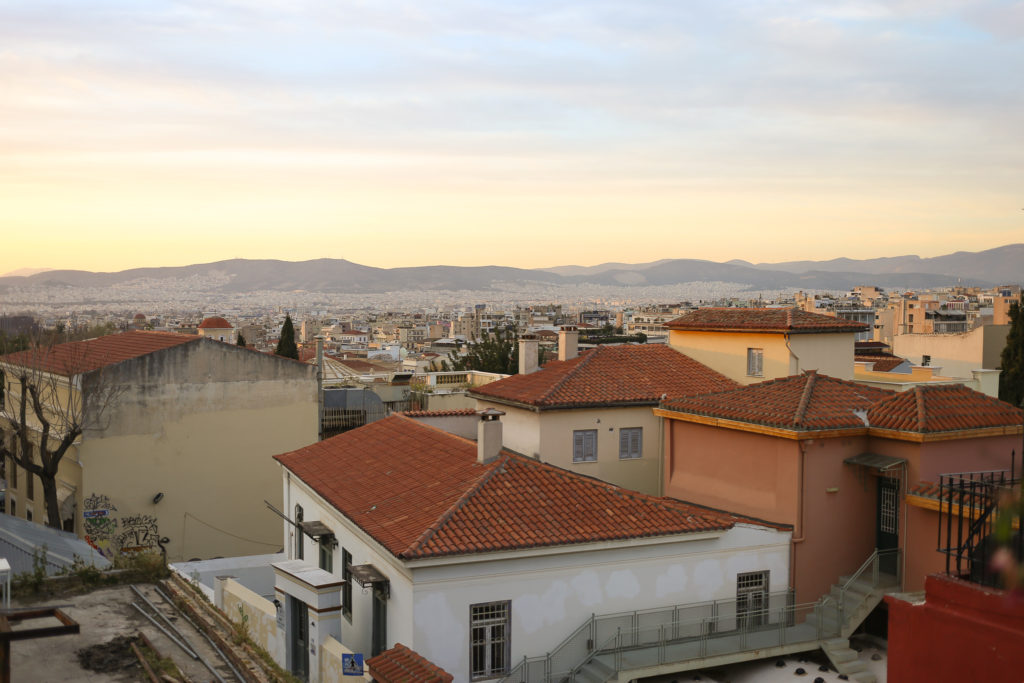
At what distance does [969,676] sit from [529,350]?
20131mm

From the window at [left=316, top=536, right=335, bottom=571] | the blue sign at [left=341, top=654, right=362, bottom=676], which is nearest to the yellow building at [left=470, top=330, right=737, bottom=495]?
the window at [left=316, top=536, right=335, bottom=571]

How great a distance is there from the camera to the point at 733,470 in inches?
756

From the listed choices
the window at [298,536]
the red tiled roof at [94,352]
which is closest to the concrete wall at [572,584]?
the window at [298,536]

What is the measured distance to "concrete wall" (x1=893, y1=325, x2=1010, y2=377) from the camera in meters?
58.2

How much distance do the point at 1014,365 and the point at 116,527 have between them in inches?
1467

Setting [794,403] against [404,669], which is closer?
[404,669]

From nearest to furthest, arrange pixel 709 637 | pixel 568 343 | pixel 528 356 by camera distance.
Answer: pixel 709 637
pixel 528 356
pixel 568 343

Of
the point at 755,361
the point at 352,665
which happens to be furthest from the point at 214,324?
the point at 352,665

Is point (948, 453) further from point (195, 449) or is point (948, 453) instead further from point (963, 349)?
point (963, 349)

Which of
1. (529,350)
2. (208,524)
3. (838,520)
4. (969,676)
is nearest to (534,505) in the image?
(838,520)

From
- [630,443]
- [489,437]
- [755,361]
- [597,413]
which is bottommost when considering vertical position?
[630,443]

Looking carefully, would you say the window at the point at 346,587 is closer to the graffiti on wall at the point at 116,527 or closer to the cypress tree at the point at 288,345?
the graffiti on wall at the point at 116,527

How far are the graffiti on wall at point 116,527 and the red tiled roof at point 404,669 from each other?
15429 millimetres

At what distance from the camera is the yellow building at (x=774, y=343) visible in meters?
23.7
